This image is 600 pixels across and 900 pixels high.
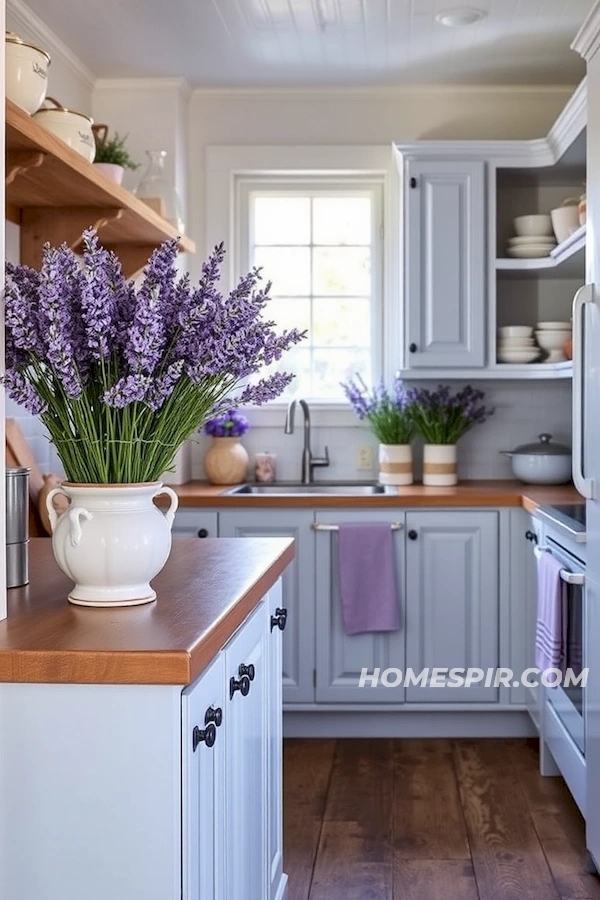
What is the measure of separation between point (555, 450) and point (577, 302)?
5.32ft

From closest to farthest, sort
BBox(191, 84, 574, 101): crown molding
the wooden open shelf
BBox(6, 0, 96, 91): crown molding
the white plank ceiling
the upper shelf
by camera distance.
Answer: the wooden open shelf
BBox(6, 0, 96, 91): crown molding
the white plank ceiling
the upper shelf
BBox(191, 84, 574, 101): crown molding

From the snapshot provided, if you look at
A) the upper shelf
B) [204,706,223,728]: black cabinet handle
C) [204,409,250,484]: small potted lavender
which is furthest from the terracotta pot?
[204,706,223,728]: black cabinet handle

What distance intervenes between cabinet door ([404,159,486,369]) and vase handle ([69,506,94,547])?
8.61 ft

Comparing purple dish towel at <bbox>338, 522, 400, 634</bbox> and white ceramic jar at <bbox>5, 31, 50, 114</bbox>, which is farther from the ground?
white ceramic jar at <bbox>5, 31, 50, 114</bbox>

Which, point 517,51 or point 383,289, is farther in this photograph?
point 383,289

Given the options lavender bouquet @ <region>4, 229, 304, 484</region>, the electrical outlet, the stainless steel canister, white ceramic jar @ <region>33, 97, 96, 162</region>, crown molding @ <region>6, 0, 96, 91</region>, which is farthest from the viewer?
the electrical outlet

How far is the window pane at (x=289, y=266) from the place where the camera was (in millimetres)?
4578

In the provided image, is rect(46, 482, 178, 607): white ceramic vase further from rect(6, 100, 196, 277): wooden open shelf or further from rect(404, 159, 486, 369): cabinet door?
rect(404, 159, 486, 369): cabinet door

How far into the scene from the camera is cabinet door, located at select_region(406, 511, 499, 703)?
12.7ft

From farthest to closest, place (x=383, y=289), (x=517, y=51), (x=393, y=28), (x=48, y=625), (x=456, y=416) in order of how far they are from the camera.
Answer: (x=383, y=289) < (x=456, y=416) < (x=517, y=51) < (x=393, y=28) < (x=48, y=625)

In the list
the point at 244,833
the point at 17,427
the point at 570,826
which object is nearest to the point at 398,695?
the point at 570,826

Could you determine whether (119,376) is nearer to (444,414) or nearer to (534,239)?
(444,414)

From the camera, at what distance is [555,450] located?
13.6 ft

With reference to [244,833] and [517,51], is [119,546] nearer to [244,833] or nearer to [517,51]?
[244,833]
